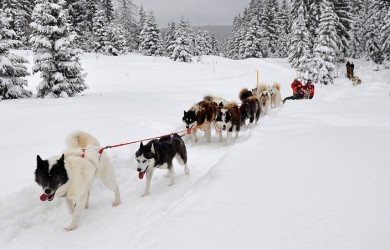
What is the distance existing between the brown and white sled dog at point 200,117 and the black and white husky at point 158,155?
1.95 metres

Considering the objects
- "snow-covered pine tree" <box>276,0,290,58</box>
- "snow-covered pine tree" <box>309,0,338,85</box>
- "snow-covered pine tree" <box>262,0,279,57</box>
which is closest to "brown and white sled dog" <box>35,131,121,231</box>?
"snow-covered pine tree" <box>309,0,338,85</box>

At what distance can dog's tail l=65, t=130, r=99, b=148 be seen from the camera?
14.7 ft

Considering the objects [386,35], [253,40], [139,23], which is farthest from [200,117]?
[139,23]

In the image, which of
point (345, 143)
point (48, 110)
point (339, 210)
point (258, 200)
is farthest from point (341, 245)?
point (48, 110)

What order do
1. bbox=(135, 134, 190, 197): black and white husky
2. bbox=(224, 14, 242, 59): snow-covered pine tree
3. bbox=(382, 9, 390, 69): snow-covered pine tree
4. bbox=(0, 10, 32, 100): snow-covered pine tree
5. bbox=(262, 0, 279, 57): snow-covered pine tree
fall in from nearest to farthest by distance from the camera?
1. bbox=(135, 134, 190, 197): black and white husky
2. bbox=(0, 10, 32, 100): snow-covered pine tree
3. bbox=(382, 9, 390, 69): snow-covered pine tree
4. bbox=(262, 0, 279, 57): snow-covered pine tree
5. bbox=(224, 14, 242, 59): snow-covered pine tree

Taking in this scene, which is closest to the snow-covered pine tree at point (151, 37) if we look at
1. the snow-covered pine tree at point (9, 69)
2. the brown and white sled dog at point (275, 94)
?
the snow-covered pine tree at point (9, 69)

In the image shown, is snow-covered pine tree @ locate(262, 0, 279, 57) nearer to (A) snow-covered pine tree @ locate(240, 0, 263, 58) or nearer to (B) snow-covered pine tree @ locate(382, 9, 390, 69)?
(A) snow-covered pine tree @ locate(240, 0, 263, 58)

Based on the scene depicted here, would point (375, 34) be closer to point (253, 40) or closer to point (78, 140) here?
point (253, 40)

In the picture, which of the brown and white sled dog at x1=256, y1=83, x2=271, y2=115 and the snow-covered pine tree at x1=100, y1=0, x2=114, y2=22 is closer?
the brown and white sled dog at x1=256, y1=83, x2=271, y2=115

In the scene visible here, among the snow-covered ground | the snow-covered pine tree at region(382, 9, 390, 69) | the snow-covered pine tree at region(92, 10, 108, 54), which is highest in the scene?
the snow-covered pine tree at region(92, 10, 108, 54)

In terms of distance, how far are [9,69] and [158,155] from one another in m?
12.2

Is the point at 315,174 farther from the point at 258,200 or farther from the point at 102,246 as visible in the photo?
the point at 102,246

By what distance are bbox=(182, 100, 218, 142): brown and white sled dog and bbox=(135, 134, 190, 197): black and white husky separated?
1950 millimetres

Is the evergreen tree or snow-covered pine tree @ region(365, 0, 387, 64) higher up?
the evergreen tree
